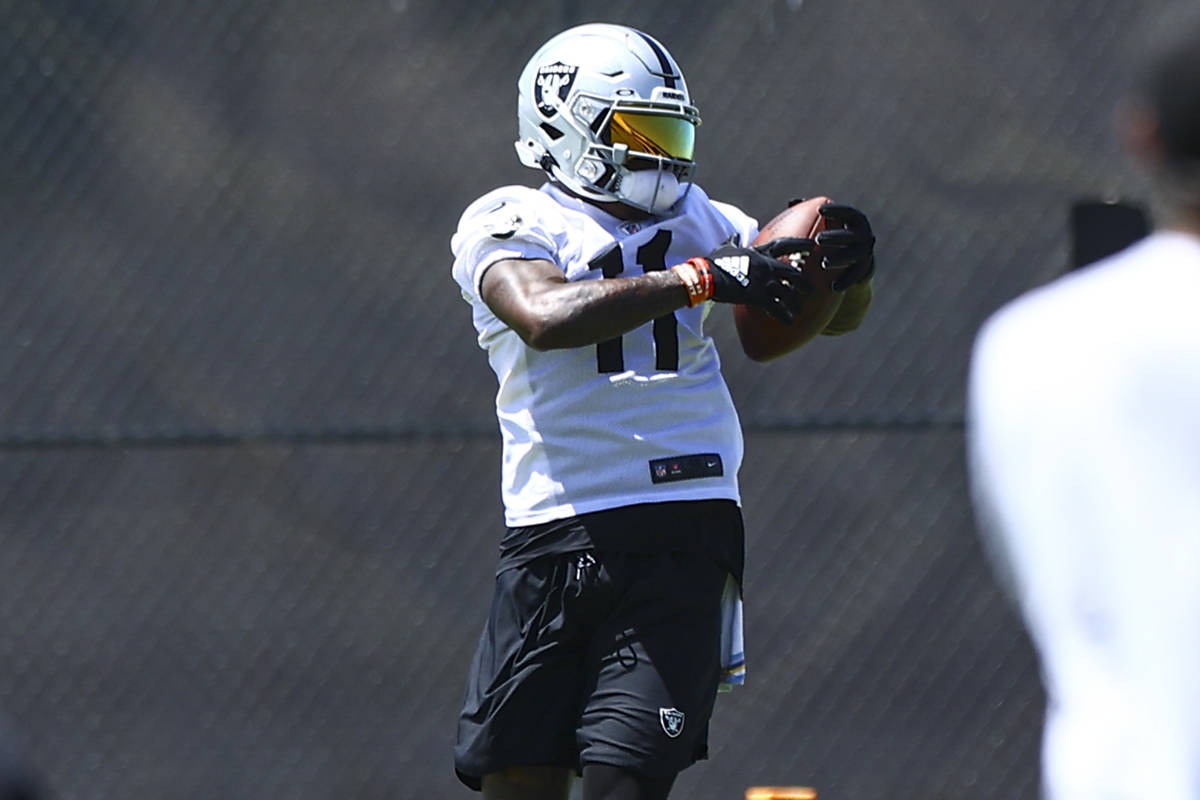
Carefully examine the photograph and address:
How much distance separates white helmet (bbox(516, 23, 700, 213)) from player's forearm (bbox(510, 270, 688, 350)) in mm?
345

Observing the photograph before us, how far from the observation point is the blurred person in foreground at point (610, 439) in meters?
3.26

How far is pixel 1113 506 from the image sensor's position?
1654 mm

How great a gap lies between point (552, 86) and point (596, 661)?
45.2 inches

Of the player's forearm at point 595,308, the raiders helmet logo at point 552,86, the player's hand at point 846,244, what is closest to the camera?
the player's forearm at point 595,308

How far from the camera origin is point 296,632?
5.67 metres

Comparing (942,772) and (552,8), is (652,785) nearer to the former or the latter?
(942,772)

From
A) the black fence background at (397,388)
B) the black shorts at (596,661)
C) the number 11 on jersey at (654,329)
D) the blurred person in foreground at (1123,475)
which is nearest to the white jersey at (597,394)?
the number 11 on jersey at (654,329)

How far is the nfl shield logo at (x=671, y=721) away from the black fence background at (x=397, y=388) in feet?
7.78

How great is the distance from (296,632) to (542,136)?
2.58m

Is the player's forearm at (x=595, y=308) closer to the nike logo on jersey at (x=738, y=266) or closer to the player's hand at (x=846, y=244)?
the nike logo on jersey at (x=738, y=266)

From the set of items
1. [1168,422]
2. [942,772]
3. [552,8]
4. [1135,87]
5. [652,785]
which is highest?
[1135,87]

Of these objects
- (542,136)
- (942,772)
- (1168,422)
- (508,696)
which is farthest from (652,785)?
(942,772)

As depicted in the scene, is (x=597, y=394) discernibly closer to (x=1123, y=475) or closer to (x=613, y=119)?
(x=613, y=119)

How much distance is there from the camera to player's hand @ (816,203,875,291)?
3.40 meters
